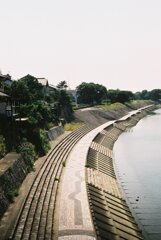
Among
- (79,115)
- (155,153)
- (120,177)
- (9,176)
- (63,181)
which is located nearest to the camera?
(9,176)

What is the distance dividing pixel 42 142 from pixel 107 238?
26505mm

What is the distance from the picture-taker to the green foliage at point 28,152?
3938cm

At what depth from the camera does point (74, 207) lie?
27.9 m

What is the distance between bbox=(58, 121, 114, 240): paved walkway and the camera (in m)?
23.0

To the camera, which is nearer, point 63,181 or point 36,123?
point 63,181

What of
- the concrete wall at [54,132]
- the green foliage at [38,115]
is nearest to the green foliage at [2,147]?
the green foliage at [38,115]

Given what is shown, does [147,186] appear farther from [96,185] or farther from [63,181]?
[63,181]

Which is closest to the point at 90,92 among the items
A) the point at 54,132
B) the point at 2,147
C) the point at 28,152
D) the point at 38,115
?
the point at 54,132

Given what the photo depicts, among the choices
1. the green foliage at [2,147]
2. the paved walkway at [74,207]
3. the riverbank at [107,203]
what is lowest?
the riverbank at [107,203]

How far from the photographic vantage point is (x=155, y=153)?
62.0 meters

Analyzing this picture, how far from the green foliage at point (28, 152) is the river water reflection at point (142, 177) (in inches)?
490

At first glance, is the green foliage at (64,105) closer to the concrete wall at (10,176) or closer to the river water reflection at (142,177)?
the river water reflection at (142,177)

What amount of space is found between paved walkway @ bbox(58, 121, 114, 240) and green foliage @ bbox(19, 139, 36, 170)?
15.3ft

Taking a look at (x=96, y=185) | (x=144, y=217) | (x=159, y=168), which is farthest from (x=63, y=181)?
(x=159, y=168)
